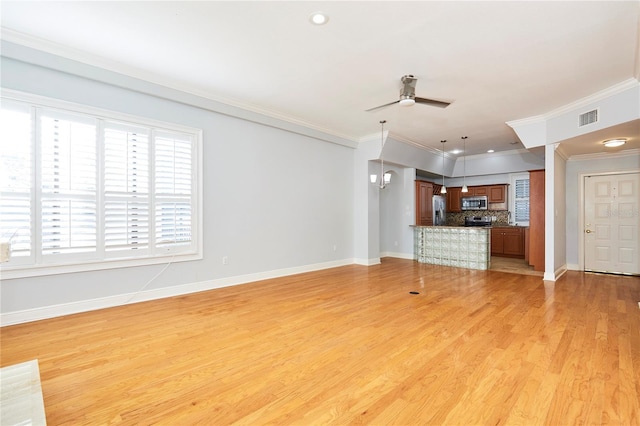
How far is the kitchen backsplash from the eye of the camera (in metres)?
9.28

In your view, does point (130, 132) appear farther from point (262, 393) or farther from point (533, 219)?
point (533, 219)

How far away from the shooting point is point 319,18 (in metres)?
2.87

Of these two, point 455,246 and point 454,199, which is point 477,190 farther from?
point 455,246

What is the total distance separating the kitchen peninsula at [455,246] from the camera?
6.83 m

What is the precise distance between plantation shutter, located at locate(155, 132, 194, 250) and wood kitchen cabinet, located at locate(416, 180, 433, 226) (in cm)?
614

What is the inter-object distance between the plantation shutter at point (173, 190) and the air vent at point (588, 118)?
629 cm

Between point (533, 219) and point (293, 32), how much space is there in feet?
21.2

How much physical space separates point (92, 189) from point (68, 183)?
0.79 ft

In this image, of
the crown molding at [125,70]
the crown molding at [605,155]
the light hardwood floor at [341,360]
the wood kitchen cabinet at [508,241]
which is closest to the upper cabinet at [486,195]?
the wood kitchen cabinet at [508,241]

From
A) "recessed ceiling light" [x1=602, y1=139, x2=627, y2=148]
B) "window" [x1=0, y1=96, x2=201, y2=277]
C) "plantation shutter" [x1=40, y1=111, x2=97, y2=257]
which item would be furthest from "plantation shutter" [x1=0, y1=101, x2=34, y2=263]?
"recessed ceiling light" [x1=602, y1=139, x2=627, y2=148]

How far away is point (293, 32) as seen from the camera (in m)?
3.12

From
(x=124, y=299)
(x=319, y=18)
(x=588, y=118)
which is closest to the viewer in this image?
(x=319, y=18)

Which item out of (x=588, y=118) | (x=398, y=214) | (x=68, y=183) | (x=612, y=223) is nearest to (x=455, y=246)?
(x=398, y=214)

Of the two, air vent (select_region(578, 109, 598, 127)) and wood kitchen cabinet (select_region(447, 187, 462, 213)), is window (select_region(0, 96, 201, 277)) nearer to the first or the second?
air vent (select_region(578, 109, 598, 127))
